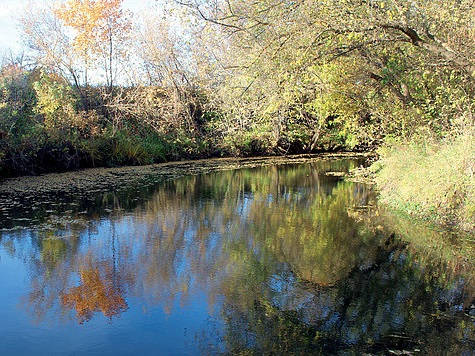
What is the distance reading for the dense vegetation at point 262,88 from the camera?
33.2 ft

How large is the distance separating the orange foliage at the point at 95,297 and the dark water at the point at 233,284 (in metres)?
0.02

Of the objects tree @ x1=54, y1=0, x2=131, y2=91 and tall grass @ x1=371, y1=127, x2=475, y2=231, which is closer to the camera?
tall grass @ x1=371, y1=127, x2=475, y2=231

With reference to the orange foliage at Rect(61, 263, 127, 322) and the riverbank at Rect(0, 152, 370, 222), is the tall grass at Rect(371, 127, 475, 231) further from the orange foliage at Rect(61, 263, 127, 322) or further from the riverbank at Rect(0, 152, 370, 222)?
the riverbank at Rect(0, 152, 370, 222)

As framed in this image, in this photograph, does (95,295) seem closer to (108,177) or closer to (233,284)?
(233,284)

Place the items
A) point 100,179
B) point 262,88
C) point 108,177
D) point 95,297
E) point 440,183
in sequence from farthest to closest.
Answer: point 108,177, point 100,179, point 262,88, point 440,183, point 95,297

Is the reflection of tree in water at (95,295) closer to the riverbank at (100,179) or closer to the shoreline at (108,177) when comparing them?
the riverbank at (100,179)

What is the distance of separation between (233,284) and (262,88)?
6.36 meters

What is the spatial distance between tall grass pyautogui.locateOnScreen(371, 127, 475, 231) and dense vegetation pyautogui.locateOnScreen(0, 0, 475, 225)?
0.12ft

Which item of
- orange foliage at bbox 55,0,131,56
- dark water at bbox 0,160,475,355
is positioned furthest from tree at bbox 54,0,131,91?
dark water at bbox 0,160,475,355

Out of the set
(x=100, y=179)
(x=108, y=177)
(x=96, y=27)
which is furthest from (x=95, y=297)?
(x=96, y=27)

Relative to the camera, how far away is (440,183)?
995 cm

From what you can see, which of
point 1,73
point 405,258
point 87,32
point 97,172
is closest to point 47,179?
point 97,172

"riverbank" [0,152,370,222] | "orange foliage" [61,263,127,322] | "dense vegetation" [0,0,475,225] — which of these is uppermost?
"dense vegetation" [0,0,475,225]

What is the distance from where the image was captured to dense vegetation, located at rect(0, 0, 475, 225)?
10125mm
